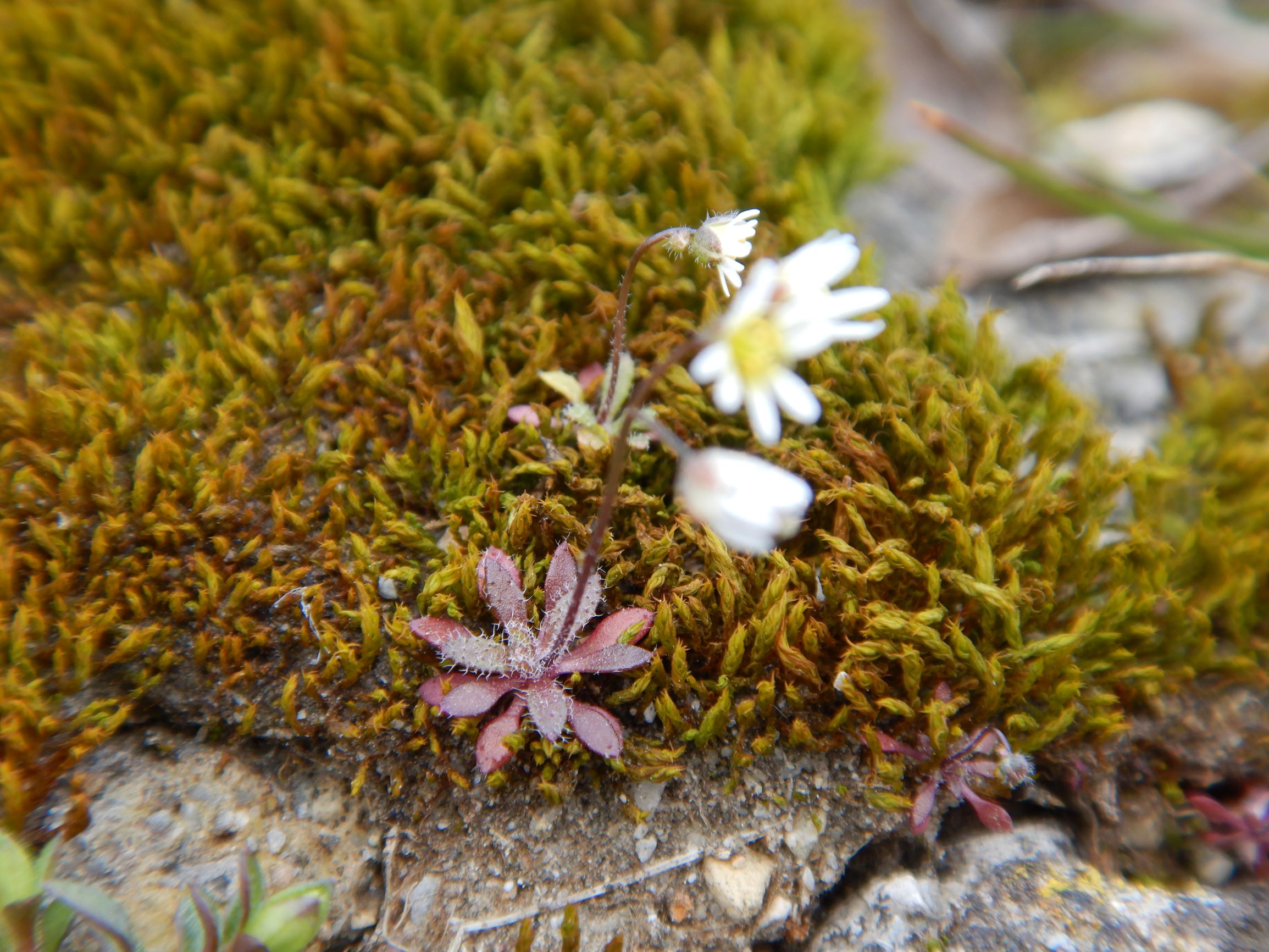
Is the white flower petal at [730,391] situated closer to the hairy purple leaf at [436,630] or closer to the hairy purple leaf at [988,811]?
the hairy purple leaf at [436,630]

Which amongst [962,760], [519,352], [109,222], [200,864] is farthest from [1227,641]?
[109,222]

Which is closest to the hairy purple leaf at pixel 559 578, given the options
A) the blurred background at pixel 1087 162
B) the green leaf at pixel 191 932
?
the green leaf at pixel 191 932

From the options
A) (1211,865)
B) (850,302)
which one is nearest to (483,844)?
(850,302)

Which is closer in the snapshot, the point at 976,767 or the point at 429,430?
the point at 976,767

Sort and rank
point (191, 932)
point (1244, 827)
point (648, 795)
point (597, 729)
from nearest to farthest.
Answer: point (191, 932) < point (597, 729) < point (648, 795) < point (1244, 827)

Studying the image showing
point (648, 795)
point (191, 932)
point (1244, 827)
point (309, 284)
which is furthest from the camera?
point (309, 284)

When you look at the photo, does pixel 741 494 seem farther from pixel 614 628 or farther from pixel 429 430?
pixel 429 430
